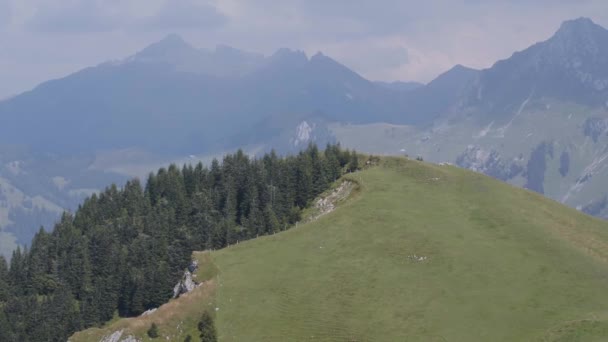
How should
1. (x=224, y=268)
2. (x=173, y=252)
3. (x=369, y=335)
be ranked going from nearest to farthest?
1. (x=369, y=335)
2. (x=224, y=268)
3. (x=173, y=252)

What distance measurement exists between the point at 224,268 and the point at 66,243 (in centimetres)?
5804

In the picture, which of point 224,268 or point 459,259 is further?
point 224,268

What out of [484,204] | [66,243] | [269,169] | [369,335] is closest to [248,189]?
[269,169]

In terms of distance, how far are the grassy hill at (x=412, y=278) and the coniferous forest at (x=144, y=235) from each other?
19845 mm

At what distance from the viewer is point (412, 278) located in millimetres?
92750

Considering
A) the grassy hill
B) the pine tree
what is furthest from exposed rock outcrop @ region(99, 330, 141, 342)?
the pine tree

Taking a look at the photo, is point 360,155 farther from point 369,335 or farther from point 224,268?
point 369,335

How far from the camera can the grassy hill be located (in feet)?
262

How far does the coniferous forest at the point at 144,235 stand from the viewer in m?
125

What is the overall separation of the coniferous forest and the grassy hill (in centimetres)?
1985

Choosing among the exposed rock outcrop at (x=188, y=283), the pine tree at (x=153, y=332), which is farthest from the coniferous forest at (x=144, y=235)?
the pine tree at (x=153, y=332)

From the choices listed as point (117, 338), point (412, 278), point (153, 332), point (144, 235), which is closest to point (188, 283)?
point (153, 332)

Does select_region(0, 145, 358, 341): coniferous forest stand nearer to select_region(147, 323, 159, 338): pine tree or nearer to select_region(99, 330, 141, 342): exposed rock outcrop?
select_region(99, 330, 141, 342): exposed rock outcrop

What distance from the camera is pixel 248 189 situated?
147 metres
